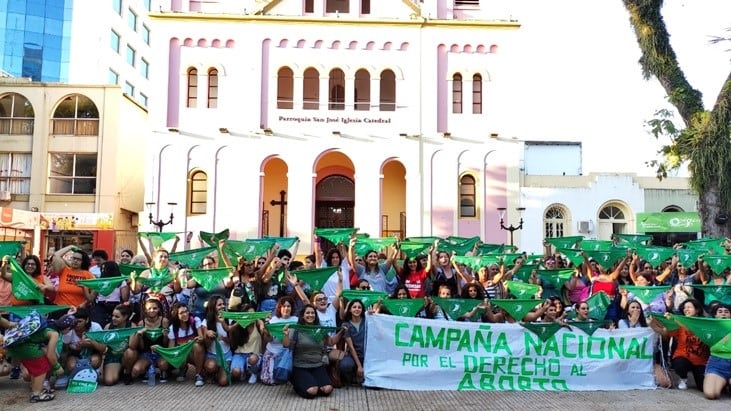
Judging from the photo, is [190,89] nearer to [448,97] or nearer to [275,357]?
[448,97]

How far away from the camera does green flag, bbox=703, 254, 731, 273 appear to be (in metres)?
11.3

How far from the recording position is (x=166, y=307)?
8922 millimetres

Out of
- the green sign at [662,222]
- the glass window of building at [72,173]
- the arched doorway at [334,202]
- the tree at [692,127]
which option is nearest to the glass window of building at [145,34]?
the glass window of building at [72,173]

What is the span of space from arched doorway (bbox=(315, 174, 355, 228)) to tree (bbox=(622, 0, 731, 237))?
→ 44.3ft

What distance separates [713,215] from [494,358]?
34.2 feet

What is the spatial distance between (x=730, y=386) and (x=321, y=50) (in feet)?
68.6

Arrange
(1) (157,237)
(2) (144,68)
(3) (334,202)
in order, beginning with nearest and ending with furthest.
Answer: (1) (157,237)
(3) (334,202)
(2) (144,68)

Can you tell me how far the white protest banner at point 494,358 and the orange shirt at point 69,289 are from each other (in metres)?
4.19

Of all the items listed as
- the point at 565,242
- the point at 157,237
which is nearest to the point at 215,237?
the point at 157,237

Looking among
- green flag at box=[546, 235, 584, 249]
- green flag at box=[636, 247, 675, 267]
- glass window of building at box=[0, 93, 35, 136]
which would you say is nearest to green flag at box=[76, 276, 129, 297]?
green flag at box=[546, 235, 584, 249]

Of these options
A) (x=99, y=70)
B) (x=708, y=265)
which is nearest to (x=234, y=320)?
(x=708, y=265)

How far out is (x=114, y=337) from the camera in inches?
326

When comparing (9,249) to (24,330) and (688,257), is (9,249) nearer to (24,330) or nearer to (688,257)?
(24,330)

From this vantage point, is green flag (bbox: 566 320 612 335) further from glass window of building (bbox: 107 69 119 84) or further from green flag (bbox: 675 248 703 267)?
glass window of building (bbox: 107 69 119 84)
